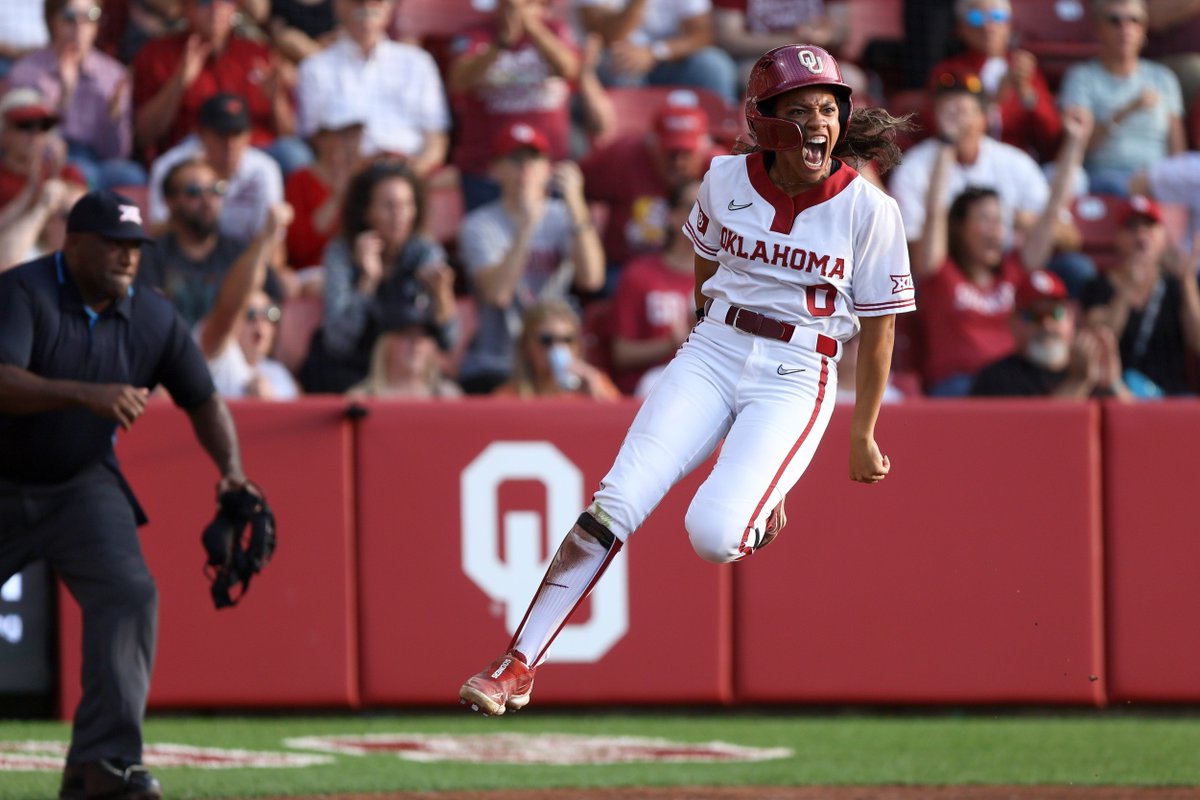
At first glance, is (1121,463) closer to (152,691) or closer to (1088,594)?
(1088,594)

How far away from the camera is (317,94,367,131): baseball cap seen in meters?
9.91

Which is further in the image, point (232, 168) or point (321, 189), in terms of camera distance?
point (321, 189)

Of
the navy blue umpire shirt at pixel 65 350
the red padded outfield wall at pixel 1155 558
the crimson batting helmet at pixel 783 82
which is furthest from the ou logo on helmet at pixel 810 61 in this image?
the red padded outfield wall at pixel 1155 558

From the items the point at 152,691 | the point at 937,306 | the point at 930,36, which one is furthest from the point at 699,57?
the point at 152,691

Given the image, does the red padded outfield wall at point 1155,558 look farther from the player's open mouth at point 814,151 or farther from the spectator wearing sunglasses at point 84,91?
the spectator wearing sunglasses at point 84,91

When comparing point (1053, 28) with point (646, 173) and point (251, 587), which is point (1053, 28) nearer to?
point (646, 173)

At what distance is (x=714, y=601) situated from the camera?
315 inches

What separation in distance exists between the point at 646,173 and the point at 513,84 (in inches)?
38.7

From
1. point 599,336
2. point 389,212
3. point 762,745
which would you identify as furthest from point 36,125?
point 762,745

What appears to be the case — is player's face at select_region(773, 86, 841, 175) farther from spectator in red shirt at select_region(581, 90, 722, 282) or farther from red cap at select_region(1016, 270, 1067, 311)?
spectator in red shirt at select_region(581, 90, 722, 282)

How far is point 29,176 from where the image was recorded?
899 centimetres

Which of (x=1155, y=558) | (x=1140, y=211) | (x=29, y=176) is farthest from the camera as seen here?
(x=1140, y=211)

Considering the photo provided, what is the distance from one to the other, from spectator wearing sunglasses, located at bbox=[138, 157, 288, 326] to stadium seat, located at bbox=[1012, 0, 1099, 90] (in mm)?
5839

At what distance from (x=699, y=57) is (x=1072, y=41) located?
2.80 m
